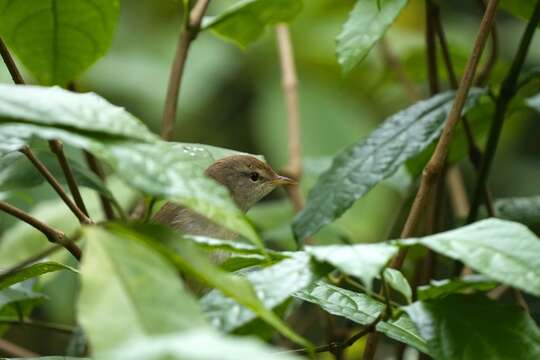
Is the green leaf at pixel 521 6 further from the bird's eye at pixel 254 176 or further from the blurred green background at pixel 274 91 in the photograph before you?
the blurred green background at pixel 274 91

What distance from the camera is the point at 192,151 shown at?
5.98ft

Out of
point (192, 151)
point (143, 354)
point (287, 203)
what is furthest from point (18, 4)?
point (287, 203)

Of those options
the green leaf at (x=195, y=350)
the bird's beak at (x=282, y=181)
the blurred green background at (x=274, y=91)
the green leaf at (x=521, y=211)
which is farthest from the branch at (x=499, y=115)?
the blurred green background at (x=274, y=91)

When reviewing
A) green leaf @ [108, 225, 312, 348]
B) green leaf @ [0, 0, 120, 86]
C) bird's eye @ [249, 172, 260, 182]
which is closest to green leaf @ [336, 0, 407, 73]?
green leaf @ [0, 0, 120, 86]

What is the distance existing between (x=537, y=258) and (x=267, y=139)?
3.88 meters

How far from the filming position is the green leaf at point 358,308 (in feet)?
5.33

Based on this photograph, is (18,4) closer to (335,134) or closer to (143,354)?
(143,354)

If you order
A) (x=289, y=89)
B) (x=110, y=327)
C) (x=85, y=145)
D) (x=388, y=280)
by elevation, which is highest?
(x=85, y=145)

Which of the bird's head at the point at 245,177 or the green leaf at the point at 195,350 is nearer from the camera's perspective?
the green leaf at the point at 195,350

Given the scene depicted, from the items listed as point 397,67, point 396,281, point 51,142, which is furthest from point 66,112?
point 397,67

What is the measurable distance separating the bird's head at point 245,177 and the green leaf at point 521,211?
892 millimetres

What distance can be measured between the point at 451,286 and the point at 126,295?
582 millimetres

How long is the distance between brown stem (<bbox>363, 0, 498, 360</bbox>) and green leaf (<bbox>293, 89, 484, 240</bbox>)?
41 centimetres

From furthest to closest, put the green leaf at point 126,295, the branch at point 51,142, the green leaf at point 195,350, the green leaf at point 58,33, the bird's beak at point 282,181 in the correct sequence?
the bird's beak at point 282,181 < the green leaf at point 58,33 < the branch at point 51,142 < the green leaf at point 126,295 < the green leaf at point 195,350
